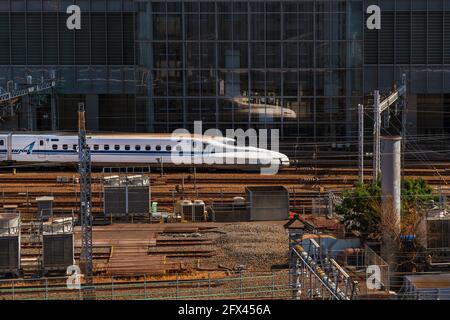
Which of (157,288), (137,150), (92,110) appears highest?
(92,110)

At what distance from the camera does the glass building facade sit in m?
49.7

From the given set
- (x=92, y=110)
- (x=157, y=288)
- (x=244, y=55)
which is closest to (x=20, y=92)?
(x=92, y=110)

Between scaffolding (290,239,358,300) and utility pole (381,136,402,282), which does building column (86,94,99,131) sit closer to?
utility pole (381,136,402,282)

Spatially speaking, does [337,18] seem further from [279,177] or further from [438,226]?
[438,226]

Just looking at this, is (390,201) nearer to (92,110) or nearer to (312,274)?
(312,274)

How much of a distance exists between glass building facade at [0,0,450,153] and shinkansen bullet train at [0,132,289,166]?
9.31 m

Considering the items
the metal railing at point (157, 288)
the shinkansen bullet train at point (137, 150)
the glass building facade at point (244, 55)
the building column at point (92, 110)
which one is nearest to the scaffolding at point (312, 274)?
the metal railing at point (157, 288)

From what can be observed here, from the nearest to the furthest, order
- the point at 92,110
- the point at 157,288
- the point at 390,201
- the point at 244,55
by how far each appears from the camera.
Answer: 1. the point at 157,288
2. the point at 390,201
3. the point at 244,55
4. the point at 92,110

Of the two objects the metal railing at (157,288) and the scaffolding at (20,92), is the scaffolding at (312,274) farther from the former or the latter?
the scaffolding at (20,92)

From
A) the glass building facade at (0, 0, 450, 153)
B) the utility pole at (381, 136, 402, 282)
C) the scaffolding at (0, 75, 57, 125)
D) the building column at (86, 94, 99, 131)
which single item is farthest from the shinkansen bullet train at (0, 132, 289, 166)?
the utility pole at (381, 136, 402, 282)

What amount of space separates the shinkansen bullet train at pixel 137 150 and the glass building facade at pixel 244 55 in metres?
9.31

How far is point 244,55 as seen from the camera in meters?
49.8

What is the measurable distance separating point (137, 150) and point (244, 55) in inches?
495
